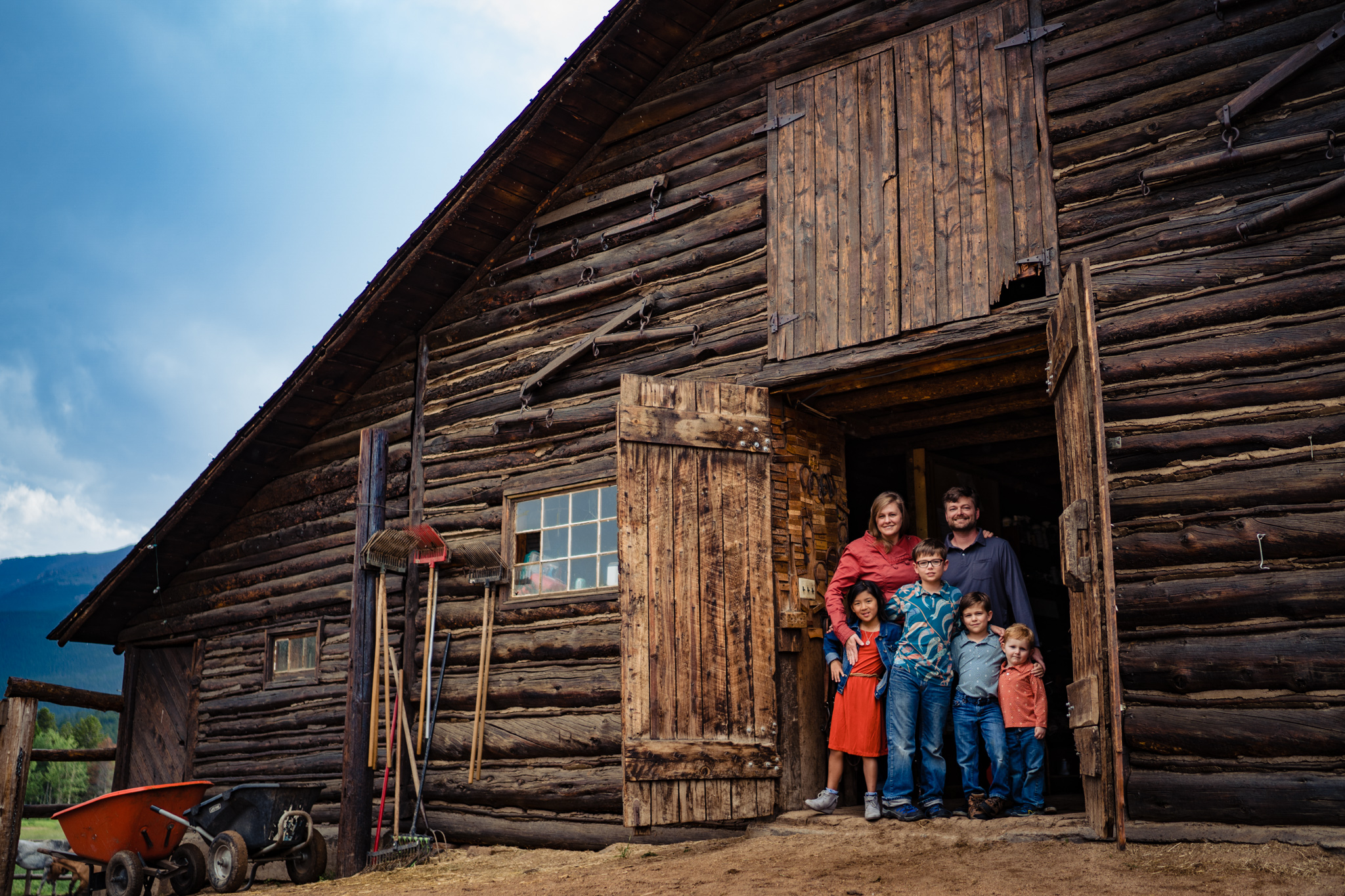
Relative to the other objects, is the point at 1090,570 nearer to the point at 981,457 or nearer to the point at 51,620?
the point at 981,457

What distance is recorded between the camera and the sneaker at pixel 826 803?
248 inches

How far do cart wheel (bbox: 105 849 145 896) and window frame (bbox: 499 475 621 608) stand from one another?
3.25m

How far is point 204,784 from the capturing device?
8.12 m

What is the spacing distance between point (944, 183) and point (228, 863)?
6.97 meters

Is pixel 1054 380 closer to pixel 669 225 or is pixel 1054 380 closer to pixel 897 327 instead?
pixel 897 327

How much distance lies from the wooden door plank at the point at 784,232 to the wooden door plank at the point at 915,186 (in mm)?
843

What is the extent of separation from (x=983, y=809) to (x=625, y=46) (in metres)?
6.06

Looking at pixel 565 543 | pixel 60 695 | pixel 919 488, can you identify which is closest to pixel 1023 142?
pixel 919 488

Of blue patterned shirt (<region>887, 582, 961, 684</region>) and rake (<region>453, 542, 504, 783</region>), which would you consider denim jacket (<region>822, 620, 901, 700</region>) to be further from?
rake (<region>453, 542, 504, 783</region>)

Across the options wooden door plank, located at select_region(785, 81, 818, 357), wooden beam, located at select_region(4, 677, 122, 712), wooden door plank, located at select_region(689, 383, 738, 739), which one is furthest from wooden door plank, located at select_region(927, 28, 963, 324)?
wooden beam, located at select_region(4, 677, 122, 712)

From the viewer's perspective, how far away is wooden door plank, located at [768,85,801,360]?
6.98m

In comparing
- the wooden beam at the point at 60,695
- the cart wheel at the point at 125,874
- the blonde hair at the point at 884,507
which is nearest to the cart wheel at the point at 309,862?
the cart wheel at the point at 125,874

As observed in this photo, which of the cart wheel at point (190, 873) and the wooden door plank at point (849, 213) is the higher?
the wooden door plank at point (849, 213)

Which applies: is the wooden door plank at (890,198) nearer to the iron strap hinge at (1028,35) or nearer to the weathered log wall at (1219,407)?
the iron strap hinge at (1028,35)
